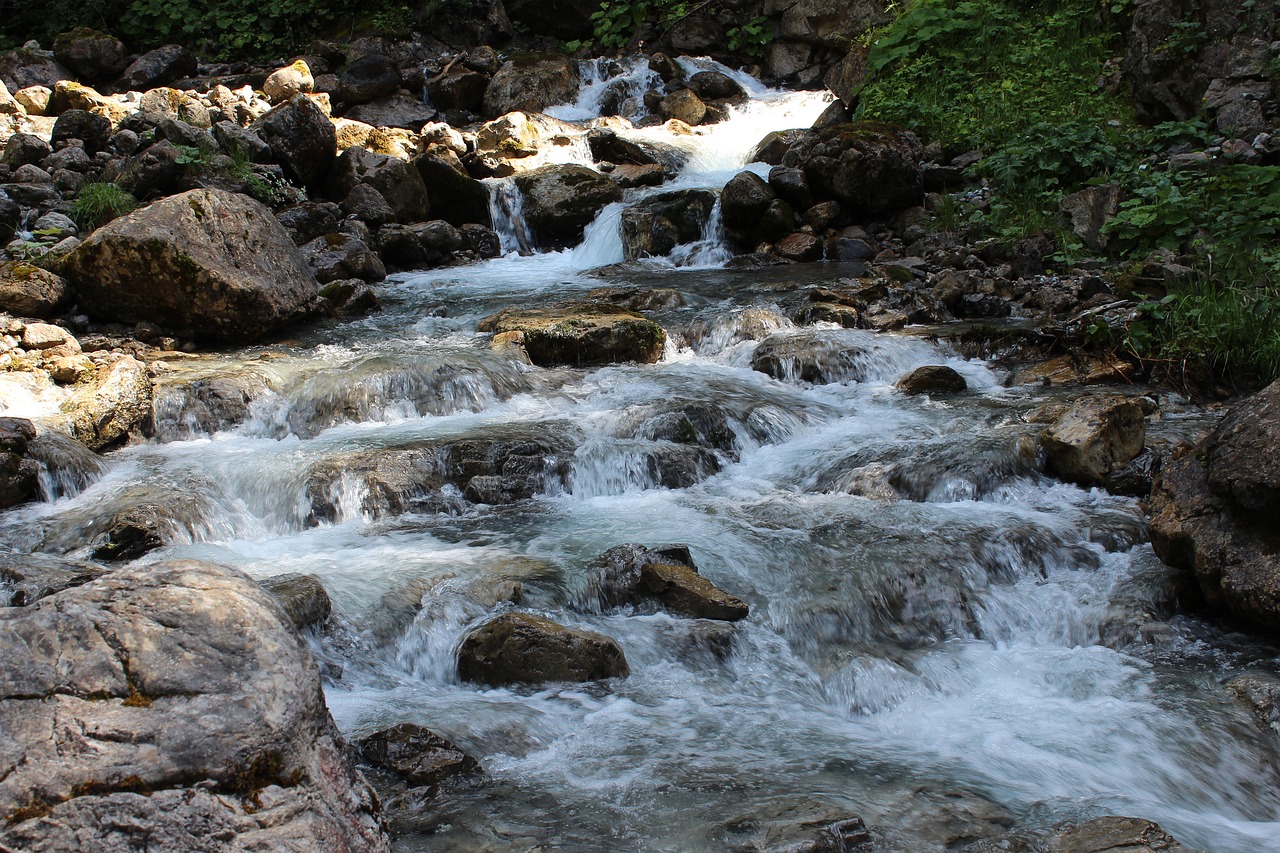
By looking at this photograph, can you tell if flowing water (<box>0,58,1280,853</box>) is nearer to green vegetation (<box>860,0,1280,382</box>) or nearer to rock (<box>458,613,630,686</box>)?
rock (<box>458,613,630,686</box>)

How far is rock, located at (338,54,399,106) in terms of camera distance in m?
16.8

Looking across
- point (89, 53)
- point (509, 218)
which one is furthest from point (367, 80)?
point (509, 218)

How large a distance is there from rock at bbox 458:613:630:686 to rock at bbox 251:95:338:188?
987 centimetres

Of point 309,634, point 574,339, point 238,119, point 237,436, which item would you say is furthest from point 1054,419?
point 238,119

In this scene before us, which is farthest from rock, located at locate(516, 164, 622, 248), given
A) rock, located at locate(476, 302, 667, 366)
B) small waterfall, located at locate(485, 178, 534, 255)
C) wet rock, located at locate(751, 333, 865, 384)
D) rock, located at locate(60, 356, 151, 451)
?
rock, located at locate(60, 356, 151, 451)

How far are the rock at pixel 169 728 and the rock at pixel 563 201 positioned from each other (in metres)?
11.1

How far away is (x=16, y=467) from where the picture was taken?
18.4ft

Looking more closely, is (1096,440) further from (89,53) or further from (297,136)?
(89,53)

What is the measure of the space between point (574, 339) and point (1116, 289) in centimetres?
464

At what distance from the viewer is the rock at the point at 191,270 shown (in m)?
7.98

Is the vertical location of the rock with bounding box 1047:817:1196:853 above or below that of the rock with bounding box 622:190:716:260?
below

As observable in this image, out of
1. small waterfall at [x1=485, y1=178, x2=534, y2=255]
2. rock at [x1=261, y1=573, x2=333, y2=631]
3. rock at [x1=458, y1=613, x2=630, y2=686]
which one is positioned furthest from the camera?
small waterfall at [x1=485, y1=178, x2=534, y2=255]

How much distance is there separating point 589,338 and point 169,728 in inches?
251

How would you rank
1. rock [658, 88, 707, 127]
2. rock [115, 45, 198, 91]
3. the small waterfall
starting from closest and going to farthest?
the small waterfall, rock [658, 88, 707, 127], rock [115, 45, 198, 91]
